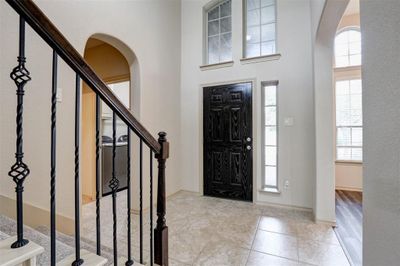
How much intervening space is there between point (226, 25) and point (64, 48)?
3.51 metres

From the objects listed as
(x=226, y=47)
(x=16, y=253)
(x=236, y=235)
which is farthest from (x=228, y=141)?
(x=16, y=253)

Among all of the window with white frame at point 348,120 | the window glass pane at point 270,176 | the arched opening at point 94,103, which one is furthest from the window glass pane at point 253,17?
the window glass pane at point 270,176

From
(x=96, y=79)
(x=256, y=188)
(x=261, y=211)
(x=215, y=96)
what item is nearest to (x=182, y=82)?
(x=215, y=96)

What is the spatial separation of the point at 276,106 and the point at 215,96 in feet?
3.49

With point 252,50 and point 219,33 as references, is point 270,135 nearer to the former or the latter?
point 252,50

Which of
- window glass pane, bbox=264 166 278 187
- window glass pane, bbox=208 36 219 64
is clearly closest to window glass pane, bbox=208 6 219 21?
window glass pane, bbox=208 36 219 64

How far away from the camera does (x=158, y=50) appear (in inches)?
133

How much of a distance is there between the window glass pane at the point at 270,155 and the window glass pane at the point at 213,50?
188 centimetres

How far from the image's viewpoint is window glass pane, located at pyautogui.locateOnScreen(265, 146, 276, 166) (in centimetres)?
336

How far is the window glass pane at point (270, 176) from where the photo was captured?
11.0 feet

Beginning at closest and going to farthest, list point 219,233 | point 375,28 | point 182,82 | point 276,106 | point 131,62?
1. point 375,28
2. point 219,233
3. point 131,62
4. point 276,106
5. point 182,82

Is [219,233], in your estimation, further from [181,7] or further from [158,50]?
[181,7]

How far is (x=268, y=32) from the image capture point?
11.2ft

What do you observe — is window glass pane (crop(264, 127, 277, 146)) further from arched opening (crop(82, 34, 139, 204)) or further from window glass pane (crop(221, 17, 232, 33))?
arched opening (crop(82, 34, 139, 204))
